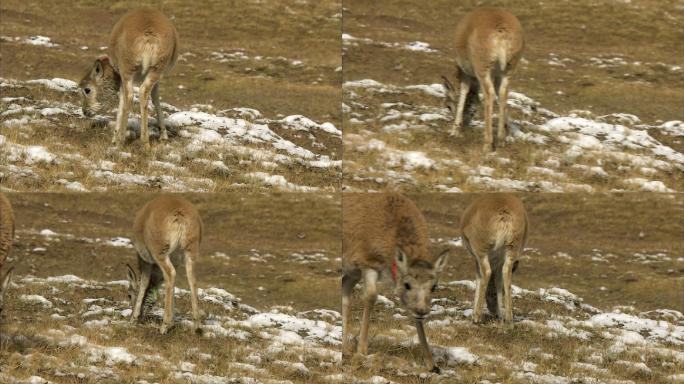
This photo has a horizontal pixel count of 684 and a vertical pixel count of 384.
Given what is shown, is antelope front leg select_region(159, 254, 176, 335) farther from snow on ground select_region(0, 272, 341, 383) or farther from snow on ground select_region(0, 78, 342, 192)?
snow on ground select_region(0, 78, 342, 192)

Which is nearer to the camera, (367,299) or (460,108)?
(367,299)

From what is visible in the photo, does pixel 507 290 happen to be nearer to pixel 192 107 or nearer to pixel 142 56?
pixel 142 56

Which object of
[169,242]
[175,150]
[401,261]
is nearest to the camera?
[401,261]

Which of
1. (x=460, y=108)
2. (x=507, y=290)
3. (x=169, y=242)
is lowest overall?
(x=507, y=290)

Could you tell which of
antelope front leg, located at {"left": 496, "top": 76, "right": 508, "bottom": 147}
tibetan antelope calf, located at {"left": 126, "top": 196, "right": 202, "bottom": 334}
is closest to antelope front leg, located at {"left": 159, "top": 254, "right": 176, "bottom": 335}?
tibetan antelope calf, located at {"left": 126, "top": 196, "right": 202, "bottom": 334}

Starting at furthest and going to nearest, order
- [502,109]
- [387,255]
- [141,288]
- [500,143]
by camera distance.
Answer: [500,143] < [502,109] < [141,288] < [387,255]

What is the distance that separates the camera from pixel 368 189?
23281mm

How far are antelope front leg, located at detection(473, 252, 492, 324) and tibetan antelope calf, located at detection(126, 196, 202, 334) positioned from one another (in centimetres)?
532

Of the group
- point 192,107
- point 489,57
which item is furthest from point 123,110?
point 489,57

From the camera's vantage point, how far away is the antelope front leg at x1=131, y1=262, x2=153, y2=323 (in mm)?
20125

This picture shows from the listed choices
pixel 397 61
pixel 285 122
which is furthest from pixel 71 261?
pixel 397 61

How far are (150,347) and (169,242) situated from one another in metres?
2.31

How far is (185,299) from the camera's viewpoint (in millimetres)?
22234

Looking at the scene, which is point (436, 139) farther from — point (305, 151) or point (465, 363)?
point (465, 363)
